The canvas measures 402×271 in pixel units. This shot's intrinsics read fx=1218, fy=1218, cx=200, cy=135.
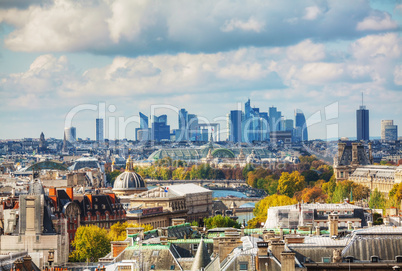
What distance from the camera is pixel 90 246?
209 feet

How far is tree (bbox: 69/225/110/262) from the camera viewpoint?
61469mm

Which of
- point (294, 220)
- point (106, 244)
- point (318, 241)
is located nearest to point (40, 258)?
point (318, 241)

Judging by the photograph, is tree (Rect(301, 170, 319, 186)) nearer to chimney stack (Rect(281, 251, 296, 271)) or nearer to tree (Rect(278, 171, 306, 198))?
tree (Rect(278, 171, 306, 198))

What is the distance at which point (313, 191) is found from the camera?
437 feet

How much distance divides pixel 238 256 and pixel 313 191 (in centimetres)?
10064

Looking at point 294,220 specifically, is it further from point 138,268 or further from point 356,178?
point 356,178

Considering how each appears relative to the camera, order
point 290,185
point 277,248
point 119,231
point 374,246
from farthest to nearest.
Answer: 1. point 290,185
2. point 119,231
3. point 374,246
4. point 277,248

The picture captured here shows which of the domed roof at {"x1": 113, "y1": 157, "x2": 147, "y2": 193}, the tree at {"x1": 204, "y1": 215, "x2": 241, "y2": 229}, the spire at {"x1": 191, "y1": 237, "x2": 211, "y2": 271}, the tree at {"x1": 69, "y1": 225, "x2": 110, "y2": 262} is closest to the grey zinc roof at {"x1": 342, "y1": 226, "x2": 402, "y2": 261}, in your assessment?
the spire at {"x1": 191, "y1": 237, "x2": 211, "y2": 271}

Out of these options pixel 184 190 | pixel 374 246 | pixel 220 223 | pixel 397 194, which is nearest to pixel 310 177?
pixel 184 190

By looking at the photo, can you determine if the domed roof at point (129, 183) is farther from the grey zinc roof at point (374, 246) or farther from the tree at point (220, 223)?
the grey zinc roof at point (374, 246)

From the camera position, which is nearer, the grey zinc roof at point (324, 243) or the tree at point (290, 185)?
the grey zinc roof at point (324, 243)

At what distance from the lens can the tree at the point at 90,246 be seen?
61.5 m

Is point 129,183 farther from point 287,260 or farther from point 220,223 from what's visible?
point 287,260

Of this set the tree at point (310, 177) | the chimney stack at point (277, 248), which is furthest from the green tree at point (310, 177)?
the chimney stack at point (277, 248)
